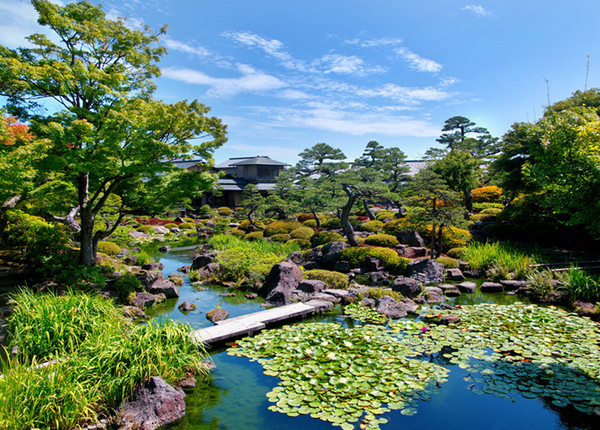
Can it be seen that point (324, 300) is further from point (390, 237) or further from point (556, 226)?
point (556, 226)

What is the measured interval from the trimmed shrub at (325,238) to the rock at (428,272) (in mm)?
5663

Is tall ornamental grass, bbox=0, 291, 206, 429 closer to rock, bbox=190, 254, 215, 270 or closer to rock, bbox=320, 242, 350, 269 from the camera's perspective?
rock, bbox=190, 254, 215, 270

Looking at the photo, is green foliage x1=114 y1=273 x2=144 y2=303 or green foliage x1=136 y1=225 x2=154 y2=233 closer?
green foliage x1=114 y1=273 x2=144 y2=303

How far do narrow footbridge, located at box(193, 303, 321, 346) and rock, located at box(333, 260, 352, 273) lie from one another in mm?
4864

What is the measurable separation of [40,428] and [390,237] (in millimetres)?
14851

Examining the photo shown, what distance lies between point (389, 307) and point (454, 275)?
5.13 m

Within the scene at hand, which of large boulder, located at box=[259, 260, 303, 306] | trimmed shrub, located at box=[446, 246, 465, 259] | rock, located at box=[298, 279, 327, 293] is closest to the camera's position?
large boulder, located at box=[259, 260, 303, 306]

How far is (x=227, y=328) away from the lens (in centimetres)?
799

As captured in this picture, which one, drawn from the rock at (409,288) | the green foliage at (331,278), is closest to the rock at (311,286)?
the green foliage at (331,278)

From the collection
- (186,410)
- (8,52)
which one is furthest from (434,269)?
(8,52)

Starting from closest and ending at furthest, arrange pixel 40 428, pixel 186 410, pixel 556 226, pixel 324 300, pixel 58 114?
pixel 40 428, pixel 186 410, pixel 58 114, pixel 324 300, pixel 556 226

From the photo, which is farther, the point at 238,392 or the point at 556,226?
the point at 556,226

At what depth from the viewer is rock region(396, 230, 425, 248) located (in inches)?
675

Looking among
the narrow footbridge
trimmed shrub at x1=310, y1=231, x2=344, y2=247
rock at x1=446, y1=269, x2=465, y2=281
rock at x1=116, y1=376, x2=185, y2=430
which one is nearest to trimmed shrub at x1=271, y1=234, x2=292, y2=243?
trimmed shrub at x1=310, y1=231, x2=344, y2=247
